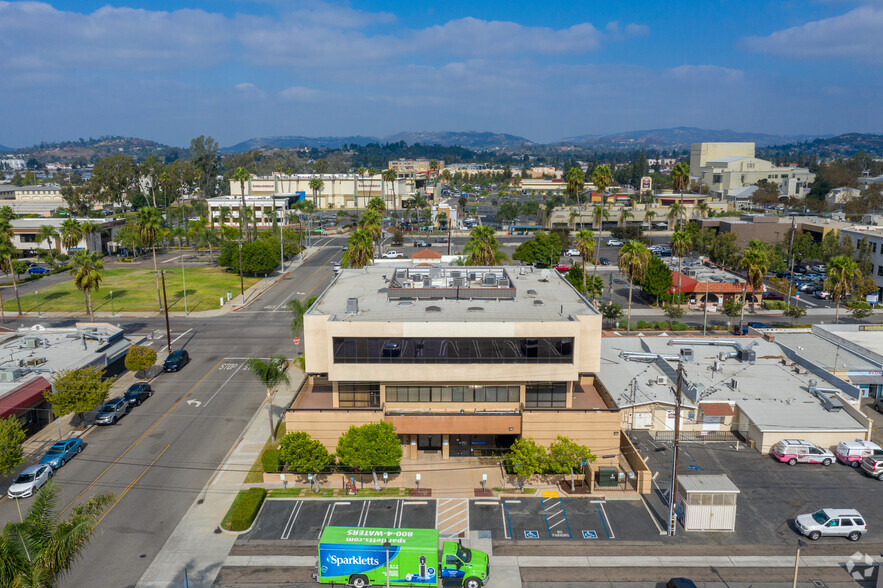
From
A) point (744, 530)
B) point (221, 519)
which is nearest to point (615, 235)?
point (744, 530)

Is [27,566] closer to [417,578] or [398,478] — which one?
[417,578]

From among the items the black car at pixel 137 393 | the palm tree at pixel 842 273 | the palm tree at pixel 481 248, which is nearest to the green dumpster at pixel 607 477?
the black car at pixel 137 393

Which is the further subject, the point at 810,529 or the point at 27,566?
the point at 810,529

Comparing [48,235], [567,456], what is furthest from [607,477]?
[48,235]

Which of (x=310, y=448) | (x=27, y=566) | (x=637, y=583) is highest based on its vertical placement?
(x=27, y=566)

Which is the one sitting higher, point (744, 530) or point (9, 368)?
point (9, 368)
